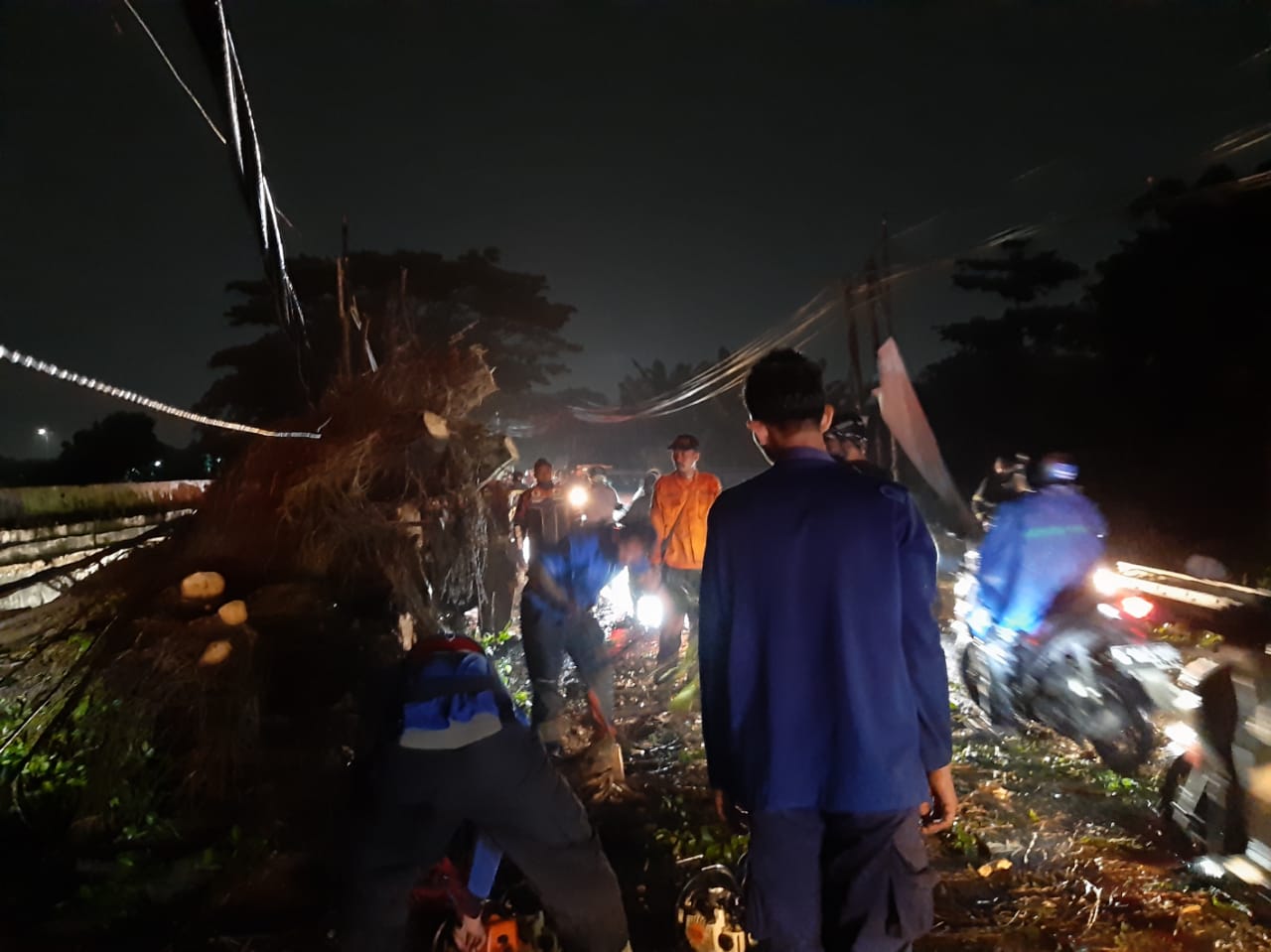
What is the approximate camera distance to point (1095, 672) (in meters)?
4.54

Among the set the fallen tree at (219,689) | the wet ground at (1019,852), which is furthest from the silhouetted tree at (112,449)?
the wet ground at (1019,852)

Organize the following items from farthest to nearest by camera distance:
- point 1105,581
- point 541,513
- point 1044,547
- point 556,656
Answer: point 541,513
point 556,656
point 1044,547
point 1105,581

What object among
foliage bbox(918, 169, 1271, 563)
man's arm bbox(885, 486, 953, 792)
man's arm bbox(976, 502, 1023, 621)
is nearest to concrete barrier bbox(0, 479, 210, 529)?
man's arm bbox(885, 486, 953, 792)

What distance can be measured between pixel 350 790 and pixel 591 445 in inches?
943

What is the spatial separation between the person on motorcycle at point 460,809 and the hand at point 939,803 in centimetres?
115

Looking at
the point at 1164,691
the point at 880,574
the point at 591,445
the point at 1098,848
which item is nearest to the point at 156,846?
the point at 880,574

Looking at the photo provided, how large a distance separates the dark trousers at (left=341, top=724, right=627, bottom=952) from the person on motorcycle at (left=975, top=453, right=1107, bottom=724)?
141 inches

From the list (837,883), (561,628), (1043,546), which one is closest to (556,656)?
(561,628)

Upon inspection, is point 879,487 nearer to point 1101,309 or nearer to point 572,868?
point 572,868

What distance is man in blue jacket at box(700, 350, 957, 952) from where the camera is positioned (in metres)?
2.01

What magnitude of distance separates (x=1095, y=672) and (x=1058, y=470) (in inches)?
48.3

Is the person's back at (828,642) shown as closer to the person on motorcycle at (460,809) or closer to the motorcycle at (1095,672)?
the person on motorcycle at (460,809)

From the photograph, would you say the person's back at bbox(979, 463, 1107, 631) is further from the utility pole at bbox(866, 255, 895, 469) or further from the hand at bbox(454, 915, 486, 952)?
the utility pole at bbox(866, 255, 895, 469)

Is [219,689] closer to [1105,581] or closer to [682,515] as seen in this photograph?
[682,515]
